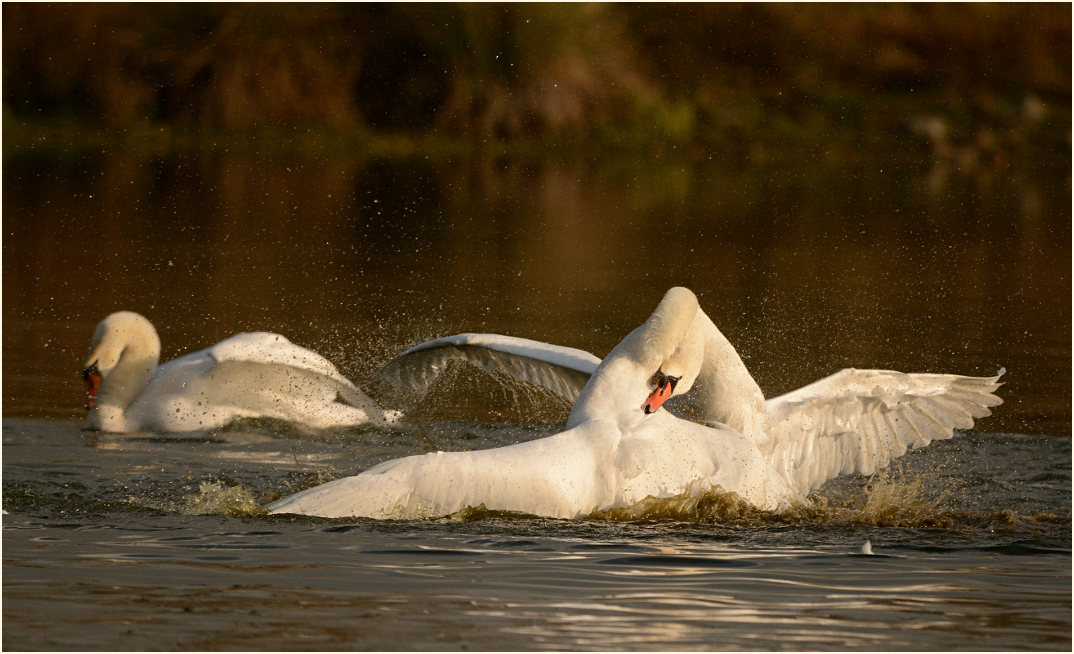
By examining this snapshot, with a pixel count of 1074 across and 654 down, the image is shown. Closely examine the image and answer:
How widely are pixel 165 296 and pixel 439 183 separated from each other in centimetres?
1119

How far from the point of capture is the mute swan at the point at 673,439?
684 cm

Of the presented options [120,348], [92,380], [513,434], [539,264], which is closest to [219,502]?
[513,434]

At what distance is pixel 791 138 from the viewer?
3100 centimetres

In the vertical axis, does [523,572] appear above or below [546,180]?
below

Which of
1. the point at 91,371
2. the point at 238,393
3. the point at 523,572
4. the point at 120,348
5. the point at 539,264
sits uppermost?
the point at 539,264

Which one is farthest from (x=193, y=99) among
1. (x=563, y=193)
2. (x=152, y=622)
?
(x=152, y=622)

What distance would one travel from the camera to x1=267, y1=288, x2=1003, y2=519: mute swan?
6.84 m

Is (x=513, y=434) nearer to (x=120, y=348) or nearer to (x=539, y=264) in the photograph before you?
(x=120, y=348)

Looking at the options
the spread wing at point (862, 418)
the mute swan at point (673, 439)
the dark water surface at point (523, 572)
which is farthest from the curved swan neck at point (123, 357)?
the spread wing at point (862, 418)

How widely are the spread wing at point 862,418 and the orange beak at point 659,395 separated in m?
0.60

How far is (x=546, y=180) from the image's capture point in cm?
2558

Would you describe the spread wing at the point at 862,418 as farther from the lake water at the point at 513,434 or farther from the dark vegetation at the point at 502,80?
the dark vegetation at the point at 502,80

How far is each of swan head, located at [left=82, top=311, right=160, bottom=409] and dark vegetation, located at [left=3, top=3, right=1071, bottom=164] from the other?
17867 mm

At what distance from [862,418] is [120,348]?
15.3 feet
